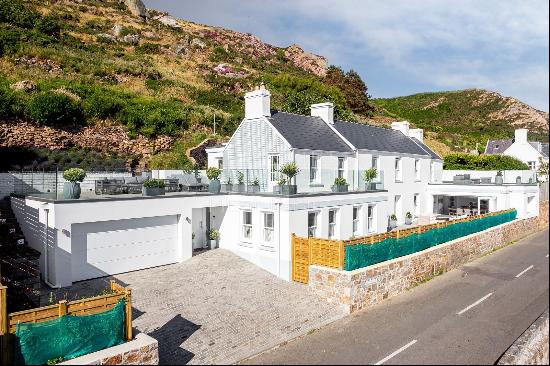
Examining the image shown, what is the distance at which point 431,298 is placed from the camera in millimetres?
17141

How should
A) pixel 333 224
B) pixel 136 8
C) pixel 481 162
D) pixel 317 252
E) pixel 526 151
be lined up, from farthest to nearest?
pixel 136 8
pixel 526 151
pixel 481 162
pixel 333 224
pixel 317 252

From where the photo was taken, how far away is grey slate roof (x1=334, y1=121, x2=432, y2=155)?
26.8 metres

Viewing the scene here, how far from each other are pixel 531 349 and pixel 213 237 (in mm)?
13935

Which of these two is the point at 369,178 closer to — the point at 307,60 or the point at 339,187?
the point at 339,187

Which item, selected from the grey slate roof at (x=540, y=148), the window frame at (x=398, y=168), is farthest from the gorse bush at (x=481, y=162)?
the window frame at (x=398, y=168)

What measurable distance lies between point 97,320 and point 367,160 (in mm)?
19789

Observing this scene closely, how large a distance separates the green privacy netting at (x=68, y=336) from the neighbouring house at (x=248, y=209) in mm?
6232

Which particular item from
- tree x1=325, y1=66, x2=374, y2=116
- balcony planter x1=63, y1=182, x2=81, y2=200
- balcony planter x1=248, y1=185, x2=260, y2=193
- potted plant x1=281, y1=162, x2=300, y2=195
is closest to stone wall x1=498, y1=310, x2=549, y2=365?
potted plant x1=281, y1=162, x2=300, y2=195

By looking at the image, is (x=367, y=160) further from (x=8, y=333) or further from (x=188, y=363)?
(x=8, y=333)

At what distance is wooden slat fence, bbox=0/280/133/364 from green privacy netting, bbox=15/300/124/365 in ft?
0.56

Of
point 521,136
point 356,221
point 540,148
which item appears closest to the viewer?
point 356,221

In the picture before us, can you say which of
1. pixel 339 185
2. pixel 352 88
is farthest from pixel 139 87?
pixel 352 88

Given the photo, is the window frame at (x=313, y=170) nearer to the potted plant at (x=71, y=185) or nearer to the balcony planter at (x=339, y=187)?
the balcony planter at (x=339, y=187)

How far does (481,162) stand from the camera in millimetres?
47531
